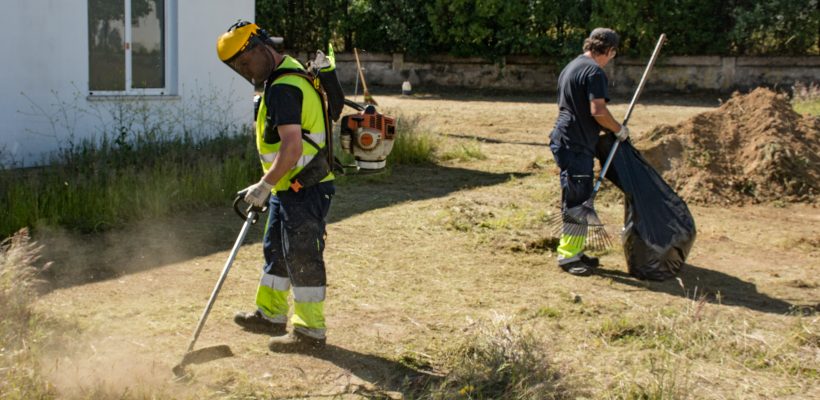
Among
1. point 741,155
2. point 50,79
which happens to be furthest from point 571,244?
point 50,79

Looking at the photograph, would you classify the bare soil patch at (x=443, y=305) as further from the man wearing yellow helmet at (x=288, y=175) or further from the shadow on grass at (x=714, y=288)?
the man wearing yellow helmet at (x=288, y=175)

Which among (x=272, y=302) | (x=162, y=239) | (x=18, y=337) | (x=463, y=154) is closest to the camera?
(x=18, y=337)

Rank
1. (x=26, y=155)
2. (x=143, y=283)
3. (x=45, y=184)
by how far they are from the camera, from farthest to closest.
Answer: (x=26, y=155)
(x=45, y=184)
(x=143, y=283)

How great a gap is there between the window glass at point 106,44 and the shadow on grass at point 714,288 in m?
6.24

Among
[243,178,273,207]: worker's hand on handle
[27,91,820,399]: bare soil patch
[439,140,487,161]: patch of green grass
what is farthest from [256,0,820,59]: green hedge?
[243,178,273,207]: worker's hand on handle

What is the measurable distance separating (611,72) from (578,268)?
16.1m

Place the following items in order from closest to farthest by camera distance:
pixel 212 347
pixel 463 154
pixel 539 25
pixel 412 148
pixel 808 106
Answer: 1. pixel 212 347
2. pixel 412 148
3. pixel 463 154
4. pixel 808 106
5. pixel 539 25

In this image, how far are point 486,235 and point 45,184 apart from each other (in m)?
3.95

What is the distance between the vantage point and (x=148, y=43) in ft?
35.2

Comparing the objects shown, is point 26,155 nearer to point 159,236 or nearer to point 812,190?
point 159,236

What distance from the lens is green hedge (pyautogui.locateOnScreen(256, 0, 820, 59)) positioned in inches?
816

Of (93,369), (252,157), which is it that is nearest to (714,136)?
(252,157)

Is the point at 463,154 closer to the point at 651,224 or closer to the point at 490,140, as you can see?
the point at 490,140

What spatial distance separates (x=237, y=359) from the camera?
4.79m
